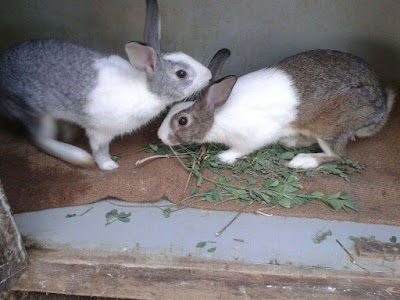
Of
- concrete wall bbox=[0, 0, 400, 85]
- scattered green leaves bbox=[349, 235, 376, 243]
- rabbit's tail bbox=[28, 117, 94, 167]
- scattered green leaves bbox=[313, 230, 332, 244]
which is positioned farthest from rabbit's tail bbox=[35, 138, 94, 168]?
scattered green leaves bbox=[349, 235, 376, 243]

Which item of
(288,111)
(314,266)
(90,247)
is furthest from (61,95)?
(314,266)

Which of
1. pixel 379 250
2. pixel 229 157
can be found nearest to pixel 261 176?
pixel 229 157

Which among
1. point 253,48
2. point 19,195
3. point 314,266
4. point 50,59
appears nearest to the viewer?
point 314,266

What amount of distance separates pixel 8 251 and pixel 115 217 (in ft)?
2.07

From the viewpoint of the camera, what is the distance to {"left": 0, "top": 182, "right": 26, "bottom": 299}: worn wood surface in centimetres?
196

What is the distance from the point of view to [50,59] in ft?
9.14

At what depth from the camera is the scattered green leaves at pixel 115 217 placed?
2.44m

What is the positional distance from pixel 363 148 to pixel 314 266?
4.89 ft

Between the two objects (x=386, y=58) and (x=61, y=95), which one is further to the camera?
(x=386, y=58)

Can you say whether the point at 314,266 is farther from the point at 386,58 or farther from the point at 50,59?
the point at 386,58

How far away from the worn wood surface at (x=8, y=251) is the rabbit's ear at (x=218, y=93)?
138cm

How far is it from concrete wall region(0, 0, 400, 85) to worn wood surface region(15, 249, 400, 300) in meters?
2.11

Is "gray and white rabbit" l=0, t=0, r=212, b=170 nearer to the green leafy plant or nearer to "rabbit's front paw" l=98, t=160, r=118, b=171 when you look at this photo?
"rabbit's front paw" l=98, t=160, r=118, b=171

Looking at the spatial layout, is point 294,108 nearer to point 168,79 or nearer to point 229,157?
point 229,157
